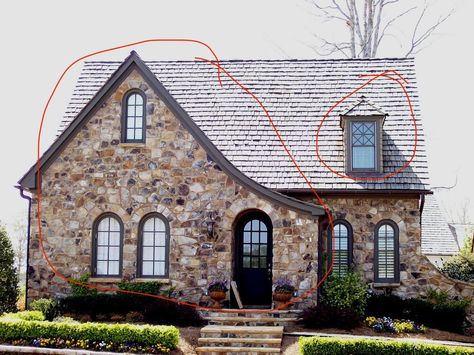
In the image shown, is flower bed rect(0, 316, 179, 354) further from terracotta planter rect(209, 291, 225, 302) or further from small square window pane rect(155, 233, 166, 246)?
small square window pane rect(155, 233, 166, 246)

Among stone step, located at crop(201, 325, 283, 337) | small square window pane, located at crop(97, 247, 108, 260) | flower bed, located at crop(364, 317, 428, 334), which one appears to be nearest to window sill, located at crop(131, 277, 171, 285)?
small square window pane, located at crop(97, 247, 108, 260)

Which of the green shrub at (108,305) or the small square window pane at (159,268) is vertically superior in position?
the small square window pane at (159,268)

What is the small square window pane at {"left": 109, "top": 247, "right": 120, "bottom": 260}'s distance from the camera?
19.7 meters

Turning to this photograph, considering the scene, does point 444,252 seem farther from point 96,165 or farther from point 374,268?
point 96,165

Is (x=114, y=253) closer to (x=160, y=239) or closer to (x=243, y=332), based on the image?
(x=160, y=239)

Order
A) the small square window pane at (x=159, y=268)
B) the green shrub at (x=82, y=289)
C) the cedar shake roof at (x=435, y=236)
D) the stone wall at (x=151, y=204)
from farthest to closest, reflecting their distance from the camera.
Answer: the cedar shake roof at (x=435, y=236) → the small square window pane at (x=159, y=268) → the green shrub at (x=82, y=289) → the stone wall at (x=151, y=204)

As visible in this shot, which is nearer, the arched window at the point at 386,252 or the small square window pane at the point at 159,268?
the small square window pane at the point at 159,268

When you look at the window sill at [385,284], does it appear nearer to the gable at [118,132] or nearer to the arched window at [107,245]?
the gable at [118,132]

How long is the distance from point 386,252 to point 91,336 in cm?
868

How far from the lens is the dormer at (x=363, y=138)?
20.5 meters

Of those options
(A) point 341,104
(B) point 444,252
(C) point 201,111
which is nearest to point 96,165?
(C) point 201,111

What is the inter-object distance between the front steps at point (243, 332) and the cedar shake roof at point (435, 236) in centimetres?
1675

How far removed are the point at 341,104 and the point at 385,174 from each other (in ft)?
10.6

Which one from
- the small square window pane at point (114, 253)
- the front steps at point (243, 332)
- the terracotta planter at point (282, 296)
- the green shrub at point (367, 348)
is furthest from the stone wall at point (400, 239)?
the small square window pane at point (114, 253)
